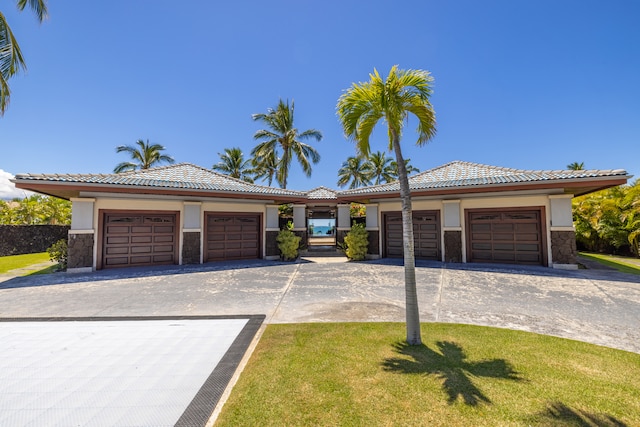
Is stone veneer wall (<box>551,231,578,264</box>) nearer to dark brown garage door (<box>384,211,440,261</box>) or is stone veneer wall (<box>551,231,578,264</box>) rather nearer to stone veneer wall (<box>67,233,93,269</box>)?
dark brown garage door (<box>384,211,440,261</box>)

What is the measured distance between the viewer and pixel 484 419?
2688 millimetres

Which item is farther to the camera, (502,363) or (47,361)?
(47,361)

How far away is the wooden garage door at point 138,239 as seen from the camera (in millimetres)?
12008

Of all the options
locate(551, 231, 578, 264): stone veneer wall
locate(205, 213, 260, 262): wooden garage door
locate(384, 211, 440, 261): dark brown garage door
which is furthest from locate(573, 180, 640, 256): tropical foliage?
locate(205, 213, 260, 262): wooden garage door

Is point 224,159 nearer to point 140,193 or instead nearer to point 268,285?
point 140,193

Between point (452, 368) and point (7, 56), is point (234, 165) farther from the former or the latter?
point (452, 368)

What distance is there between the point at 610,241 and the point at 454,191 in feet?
38.8

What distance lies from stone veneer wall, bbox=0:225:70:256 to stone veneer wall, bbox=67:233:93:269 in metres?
11.3

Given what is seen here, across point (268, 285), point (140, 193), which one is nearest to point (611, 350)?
point (268, 285)

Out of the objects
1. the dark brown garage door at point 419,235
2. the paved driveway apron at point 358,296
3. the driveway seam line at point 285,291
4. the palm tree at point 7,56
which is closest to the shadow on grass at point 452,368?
the paved driveway apron at point 358,296

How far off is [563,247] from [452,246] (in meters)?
4.19

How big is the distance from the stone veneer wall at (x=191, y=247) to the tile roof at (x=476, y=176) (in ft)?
25.2

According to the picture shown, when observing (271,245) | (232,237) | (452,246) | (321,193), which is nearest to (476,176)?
(452,246)

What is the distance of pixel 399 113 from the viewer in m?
4.82
